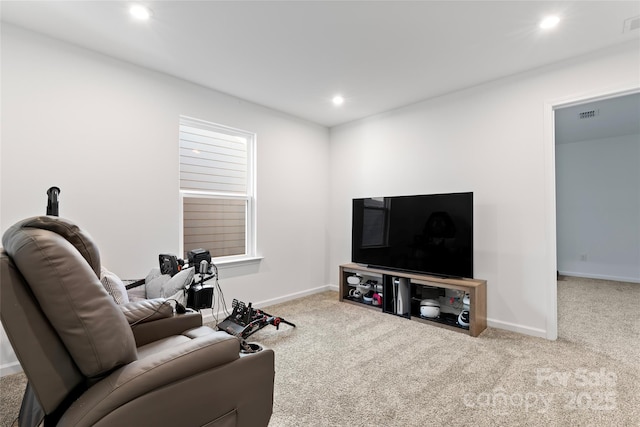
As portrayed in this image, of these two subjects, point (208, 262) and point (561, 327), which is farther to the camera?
point (561, 327)

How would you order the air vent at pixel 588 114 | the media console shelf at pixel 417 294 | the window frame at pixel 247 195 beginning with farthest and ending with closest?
1. the air vent at pixel 588 114
2. the window frame at pixel 247 195
3. the media console shelf at pixel 417 294

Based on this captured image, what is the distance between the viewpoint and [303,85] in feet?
11.2

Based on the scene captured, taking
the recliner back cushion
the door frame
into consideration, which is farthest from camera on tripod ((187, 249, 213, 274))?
the door frame

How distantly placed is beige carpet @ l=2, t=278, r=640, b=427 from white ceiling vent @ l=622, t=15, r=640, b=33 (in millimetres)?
2585

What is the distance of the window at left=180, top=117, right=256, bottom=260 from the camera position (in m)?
3.45

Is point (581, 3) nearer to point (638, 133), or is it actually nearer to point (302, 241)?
point (302, 241)

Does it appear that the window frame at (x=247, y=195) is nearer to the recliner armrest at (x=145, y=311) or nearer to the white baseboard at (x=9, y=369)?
the recliner armrest at (x=145, y=311)

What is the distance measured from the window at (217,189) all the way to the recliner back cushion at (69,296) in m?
2.40

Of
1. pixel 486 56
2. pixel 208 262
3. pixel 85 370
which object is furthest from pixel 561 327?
pixel 85 370

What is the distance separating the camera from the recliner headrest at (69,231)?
1.10 metres

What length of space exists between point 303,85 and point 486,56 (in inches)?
70.5

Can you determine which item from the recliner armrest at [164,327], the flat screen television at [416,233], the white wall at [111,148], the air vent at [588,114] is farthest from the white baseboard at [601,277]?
the recliner armrest at [164,327]

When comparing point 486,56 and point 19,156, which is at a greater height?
point 486,56

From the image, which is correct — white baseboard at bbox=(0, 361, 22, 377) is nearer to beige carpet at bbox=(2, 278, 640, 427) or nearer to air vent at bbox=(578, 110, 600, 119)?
beige carpet at bbox=(2, 278, 640, 427)
